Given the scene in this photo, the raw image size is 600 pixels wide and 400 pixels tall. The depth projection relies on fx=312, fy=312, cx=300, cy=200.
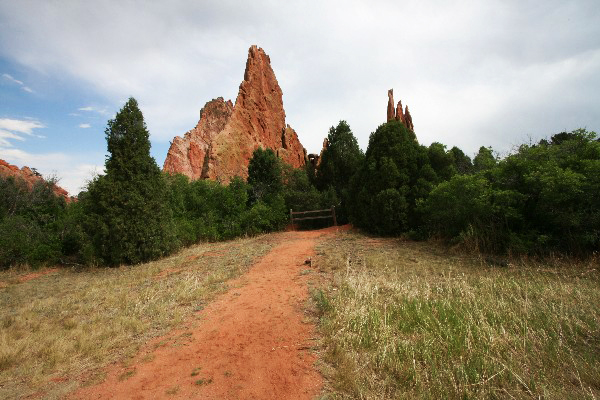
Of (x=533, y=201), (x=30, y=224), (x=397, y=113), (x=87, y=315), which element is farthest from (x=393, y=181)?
(x=397, y=113)

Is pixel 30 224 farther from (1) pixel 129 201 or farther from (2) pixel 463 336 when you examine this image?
(2) pixel 463 336

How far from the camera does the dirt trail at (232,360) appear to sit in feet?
11.1

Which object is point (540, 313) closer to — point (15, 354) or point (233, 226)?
point (15, 354)

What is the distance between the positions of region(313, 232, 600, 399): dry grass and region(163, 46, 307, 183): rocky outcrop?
1316 inches

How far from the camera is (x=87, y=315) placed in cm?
615

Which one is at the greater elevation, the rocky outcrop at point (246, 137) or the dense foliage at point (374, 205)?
the rocky outcrop at point (246, 137)

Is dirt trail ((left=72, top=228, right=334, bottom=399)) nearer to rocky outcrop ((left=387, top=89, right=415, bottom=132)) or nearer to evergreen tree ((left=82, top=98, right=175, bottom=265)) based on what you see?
evergreen tree ((left=82, top=98, right=175, bottom=265))

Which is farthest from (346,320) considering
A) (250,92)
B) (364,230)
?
(250,92)

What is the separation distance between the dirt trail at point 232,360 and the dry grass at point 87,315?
0.46 meters

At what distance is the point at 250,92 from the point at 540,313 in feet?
143

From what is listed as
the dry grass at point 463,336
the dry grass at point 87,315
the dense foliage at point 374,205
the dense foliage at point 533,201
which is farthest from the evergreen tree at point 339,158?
the dry grass at point 463,336

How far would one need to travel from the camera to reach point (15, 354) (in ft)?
14.4

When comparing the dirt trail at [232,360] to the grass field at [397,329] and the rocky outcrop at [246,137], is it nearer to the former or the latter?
the grass field at [397,329]

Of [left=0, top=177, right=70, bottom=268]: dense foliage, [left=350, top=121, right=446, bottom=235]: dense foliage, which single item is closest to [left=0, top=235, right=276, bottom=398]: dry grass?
[left=0, top=177, right=70, bottom=268]: dense foliage
